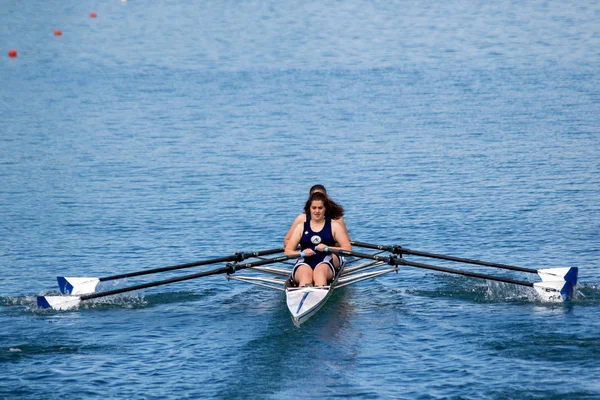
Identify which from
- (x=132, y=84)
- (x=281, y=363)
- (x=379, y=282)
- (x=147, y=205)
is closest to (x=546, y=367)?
(x=281, y=363)

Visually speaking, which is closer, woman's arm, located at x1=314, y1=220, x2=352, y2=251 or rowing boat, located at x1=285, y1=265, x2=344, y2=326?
rowing boat, located at x1=285, y1=265, x2=344, y2=326

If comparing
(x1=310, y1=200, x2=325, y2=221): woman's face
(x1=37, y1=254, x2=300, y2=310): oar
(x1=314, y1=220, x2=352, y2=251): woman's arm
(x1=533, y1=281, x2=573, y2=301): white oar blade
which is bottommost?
(x1=533, y1=281, x2=573, y2=301): white oar blade

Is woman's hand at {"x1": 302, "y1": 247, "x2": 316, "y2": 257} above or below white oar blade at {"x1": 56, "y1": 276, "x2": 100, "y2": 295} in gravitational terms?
above

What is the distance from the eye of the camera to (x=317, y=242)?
48.4 feet

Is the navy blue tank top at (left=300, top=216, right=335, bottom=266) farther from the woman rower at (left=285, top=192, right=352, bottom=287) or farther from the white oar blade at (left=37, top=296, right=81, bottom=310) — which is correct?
the white oar blade at (left=37, top=296, right=81, bottom=310)

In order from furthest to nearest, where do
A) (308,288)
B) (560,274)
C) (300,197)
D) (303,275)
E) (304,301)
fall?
(300,197)
(560,274)
(303,275)
(308,288)
(304,301)

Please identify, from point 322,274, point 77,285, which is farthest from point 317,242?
point 77,285

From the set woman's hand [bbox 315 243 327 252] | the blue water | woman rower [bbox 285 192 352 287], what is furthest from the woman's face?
the blue water

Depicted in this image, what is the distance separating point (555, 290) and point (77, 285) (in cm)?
755

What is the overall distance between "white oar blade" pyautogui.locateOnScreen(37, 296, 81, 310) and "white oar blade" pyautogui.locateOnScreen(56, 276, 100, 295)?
1.98 feet

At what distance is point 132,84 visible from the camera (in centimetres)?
3897

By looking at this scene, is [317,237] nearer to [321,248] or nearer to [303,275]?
[321,248]

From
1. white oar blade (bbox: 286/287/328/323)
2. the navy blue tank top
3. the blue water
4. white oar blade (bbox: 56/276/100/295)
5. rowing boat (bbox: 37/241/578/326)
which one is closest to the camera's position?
the blue water

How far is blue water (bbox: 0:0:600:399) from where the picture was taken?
1250 cm
